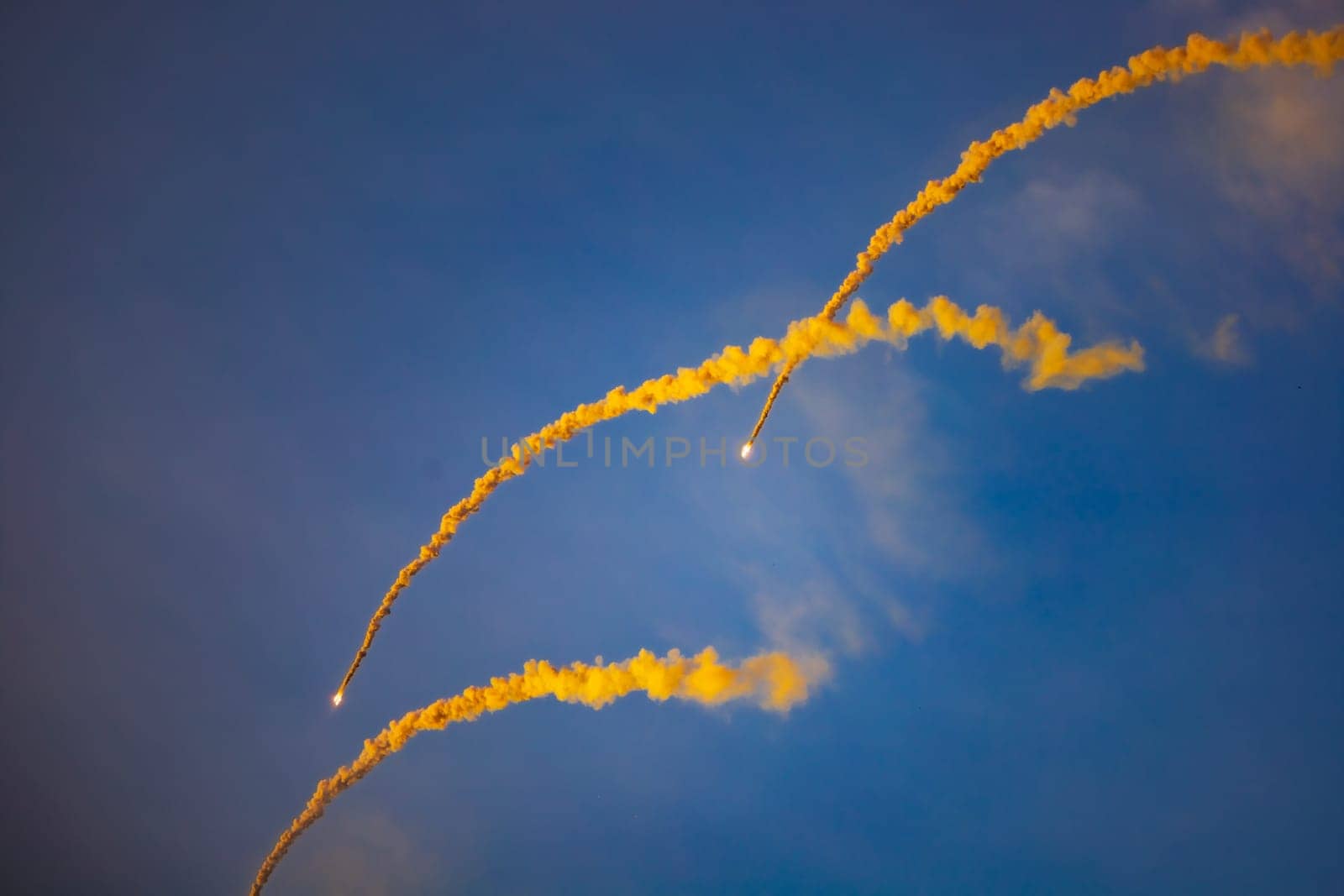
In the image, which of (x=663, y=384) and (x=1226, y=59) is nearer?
(x=1226, y=59)

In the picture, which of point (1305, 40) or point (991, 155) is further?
point (991, 155)

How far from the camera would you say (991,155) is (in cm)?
Result: 3241

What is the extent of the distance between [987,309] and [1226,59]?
1253 cm

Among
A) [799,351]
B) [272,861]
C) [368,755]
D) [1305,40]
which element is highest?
[1305,40]

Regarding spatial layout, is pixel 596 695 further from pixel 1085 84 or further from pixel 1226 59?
pixel 1226 59

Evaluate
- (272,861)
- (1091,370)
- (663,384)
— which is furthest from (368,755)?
(1091,370)

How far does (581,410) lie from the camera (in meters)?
40.7

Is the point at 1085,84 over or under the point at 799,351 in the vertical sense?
over

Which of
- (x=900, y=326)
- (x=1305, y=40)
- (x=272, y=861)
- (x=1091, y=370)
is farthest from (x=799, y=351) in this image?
(x=272, y=861)

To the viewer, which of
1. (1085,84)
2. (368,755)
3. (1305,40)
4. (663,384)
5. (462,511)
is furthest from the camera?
(368,755)

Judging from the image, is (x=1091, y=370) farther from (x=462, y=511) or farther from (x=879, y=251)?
(x=462, y=511)

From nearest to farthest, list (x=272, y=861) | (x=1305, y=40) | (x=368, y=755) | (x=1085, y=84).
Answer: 1. (x=1305, y=40)
2. (x=1085, y=84)
3. (x=368, y=755)
4. (x=272, y=861)

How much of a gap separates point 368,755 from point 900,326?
4045 cm

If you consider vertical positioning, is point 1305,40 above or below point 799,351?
above
